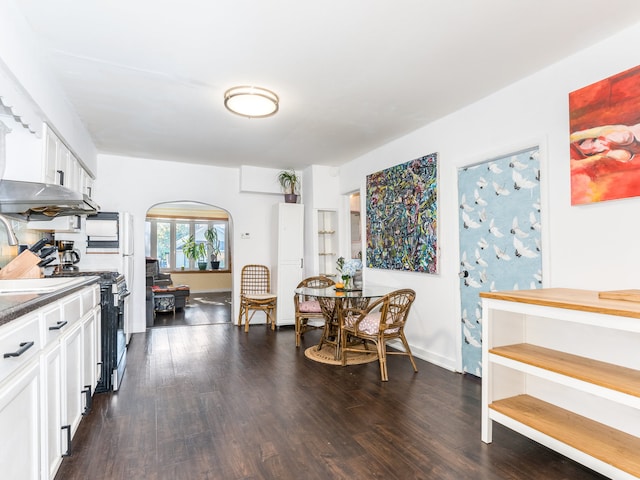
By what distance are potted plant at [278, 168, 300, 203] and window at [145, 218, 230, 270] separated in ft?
16.1

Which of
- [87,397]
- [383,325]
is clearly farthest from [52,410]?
[383,325]

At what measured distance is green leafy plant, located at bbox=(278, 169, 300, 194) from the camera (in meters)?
5.92

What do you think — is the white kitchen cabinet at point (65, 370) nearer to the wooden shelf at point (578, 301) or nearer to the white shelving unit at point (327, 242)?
the wooden shelf at point (578, 301)

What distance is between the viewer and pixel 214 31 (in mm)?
2281

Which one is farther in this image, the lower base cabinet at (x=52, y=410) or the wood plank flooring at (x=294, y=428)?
the wood plank flooring at (x=294, y=428)

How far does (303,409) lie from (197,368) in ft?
4.66

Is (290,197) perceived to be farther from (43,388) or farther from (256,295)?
(43,388)

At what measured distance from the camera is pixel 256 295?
5.50 metres

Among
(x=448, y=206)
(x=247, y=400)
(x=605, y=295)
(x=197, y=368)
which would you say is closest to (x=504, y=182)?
(x=448, y=206)

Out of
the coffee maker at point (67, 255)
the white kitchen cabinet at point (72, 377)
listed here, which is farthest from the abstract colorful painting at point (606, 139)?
the coffee maker at point (67, 255)

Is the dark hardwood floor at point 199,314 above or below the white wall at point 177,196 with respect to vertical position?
below

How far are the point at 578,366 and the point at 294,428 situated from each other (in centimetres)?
173

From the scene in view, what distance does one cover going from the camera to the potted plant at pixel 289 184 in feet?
19.2

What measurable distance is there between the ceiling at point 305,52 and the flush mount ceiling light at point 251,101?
80mm
